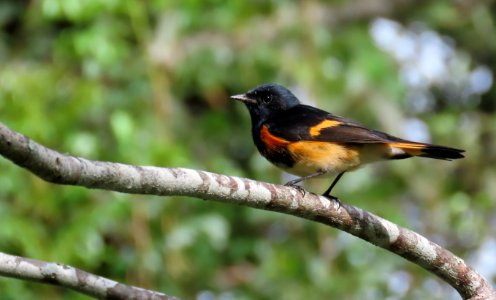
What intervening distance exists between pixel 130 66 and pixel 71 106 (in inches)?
37.2

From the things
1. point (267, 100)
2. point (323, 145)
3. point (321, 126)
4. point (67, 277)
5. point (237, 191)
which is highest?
point (267, 100)

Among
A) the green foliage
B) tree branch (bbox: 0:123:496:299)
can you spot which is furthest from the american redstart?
the green foliage

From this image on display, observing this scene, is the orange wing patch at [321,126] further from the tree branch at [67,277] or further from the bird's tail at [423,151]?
the tree branch at [67,277]

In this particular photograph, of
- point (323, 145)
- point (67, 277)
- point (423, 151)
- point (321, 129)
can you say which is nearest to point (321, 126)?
point (321, 129)

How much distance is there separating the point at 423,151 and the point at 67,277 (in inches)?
72.9

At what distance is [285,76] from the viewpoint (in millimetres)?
7352

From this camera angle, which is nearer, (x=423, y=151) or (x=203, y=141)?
(x=423, y=151)

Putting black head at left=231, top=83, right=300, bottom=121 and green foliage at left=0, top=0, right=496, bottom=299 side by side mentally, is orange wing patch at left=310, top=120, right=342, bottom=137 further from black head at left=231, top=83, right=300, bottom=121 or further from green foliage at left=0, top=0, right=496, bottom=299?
green foliage at left=0, top=0, right=496, bottom=299

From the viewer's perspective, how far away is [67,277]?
333 cm

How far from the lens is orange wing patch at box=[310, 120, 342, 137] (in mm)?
4695

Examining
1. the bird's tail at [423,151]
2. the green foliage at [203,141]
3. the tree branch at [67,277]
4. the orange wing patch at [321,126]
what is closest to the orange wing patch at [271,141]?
the orange wing patch at [321,126]

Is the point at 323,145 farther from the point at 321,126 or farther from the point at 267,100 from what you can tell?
the point at 267,100

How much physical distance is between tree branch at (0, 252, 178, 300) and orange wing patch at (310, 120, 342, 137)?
4.77ft

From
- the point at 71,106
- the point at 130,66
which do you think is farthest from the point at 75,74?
the point at 71,106
